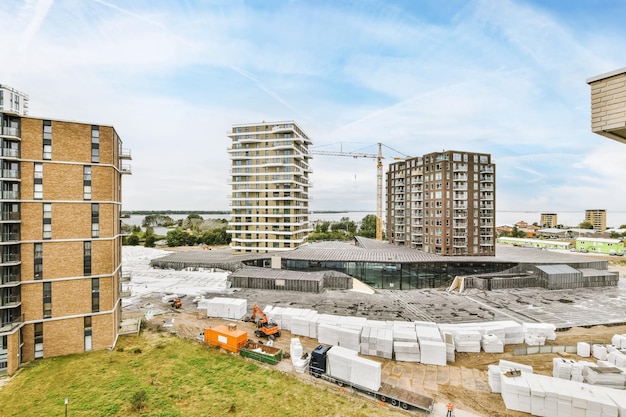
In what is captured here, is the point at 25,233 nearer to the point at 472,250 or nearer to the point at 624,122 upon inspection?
the point at 624,122

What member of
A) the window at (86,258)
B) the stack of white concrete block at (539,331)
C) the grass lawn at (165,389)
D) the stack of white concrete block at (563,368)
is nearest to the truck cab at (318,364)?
the grass lawn at (165,389)

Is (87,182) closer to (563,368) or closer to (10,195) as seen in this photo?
(10,195)

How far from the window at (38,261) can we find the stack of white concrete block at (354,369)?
2497cm

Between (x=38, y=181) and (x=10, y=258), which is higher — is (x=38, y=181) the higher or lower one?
the higher one

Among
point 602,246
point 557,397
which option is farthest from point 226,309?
point 602,246

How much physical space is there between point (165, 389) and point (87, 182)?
61.6 feet

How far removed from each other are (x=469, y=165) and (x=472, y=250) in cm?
1683

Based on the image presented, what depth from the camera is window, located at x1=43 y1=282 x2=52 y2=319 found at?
1011 inches

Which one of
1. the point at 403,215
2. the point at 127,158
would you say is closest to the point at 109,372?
the point at 127,158

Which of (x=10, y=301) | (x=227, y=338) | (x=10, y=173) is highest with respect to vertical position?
(x=10, y=173)

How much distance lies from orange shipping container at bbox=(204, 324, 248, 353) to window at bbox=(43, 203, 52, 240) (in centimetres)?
1595

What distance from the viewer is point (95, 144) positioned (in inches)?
Answer: 1070

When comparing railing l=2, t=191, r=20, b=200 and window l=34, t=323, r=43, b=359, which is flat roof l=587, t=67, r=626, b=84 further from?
window l=34, t=323, r=43, b=359

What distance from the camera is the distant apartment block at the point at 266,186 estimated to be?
64.4 metres
